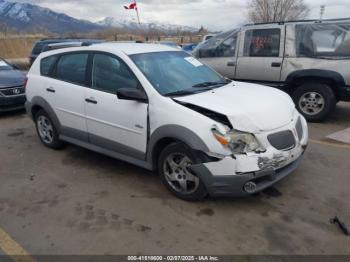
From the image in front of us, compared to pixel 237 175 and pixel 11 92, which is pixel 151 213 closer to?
pixel 237 175

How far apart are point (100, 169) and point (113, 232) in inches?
61.1

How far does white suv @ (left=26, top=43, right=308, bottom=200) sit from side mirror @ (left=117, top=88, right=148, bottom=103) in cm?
1

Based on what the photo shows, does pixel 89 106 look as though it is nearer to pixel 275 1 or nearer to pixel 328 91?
pixel 328 91

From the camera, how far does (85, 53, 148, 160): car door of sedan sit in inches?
146

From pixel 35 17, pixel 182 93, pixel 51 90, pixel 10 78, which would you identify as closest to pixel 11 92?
pixel 10 78

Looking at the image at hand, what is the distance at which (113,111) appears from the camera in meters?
3.90

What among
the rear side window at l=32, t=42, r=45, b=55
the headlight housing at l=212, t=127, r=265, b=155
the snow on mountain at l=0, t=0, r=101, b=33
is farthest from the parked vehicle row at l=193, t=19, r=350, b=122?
the snow on mountain at l=0, t=0, r=101, b=33

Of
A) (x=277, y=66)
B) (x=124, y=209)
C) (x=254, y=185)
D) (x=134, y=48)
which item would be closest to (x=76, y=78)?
(x=134, y=48)

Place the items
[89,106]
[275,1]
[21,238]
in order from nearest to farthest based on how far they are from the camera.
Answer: [21,238] → [89,106] → [275,1]

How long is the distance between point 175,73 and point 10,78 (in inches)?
213

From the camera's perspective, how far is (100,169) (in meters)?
4.48

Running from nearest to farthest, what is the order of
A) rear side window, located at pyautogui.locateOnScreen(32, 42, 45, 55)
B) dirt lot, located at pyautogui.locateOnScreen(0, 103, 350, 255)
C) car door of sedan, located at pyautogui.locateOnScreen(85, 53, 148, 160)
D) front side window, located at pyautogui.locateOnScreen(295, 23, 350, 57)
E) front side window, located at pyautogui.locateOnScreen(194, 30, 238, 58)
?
dirt lot, located at pyautogui.locateOnScreen(0, 103, 350, 255), car door of sedan, located at pyautogui.locateOnScreen(85, 53, 148, 160), front side window, located at pyautogui.locateOnScreen(295, 23, 350, 57), front side window, located at pyautogui.locateOnScreen(194, 30, 238, 58), rear side window, located at pyautogui.locateOnScreen(32, 42, 45, 55)

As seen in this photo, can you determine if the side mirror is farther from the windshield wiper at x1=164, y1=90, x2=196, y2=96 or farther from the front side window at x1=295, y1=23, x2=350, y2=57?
the front side window at x1=295, y1=23, x2=350, y2=57

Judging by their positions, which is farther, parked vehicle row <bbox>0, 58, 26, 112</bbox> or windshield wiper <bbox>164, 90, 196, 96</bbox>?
parked vehicle row <bbox>0, 58, 26, 112</bbox>
